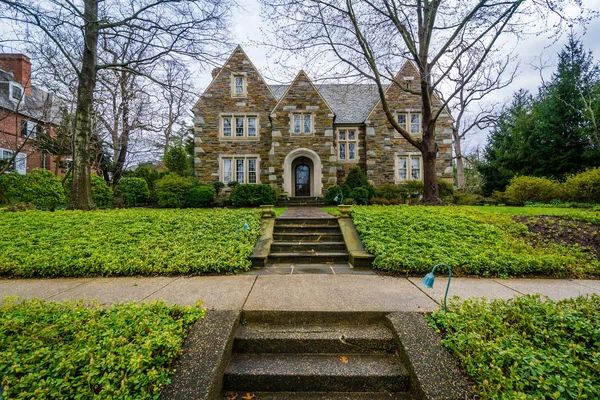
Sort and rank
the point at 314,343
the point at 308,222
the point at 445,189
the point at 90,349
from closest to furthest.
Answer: the point at 90,349 < the point at 314,343 < the point at 308,222 < the point at 445,189

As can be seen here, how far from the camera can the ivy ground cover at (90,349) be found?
1.79m

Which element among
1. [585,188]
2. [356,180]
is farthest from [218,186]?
[585,188]

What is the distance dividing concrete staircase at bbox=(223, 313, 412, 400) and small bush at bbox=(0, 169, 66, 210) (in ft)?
44.4

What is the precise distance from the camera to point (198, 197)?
13.7 metres

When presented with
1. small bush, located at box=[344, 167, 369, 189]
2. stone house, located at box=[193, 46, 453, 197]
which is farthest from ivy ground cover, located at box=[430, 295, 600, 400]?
stone house, located at box=[193, 46, 453, 197]

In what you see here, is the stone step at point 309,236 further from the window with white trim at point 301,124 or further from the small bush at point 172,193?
the window with white trim at point 301,124

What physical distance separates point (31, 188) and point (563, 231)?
1956 cm

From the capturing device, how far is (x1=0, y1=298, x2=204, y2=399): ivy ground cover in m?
1.79

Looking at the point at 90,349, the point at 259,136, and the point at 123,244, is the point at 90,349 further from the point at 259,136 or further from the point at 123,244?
the point at 259,136

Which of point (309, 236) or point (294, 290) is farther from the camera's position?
point (309, 236)

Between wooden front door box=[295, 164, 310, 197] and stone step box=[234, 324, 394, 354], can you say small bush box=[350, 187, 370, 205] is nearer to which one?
wooden front door box=[295, 164, 310, 197]

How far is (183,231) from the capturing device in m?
6.28

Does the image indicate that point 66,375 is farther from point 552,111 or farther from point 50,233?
point 552,111

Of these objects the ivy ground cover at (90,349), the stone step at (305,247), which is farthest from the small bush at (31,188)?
the ivy ground cover at (90,349)
